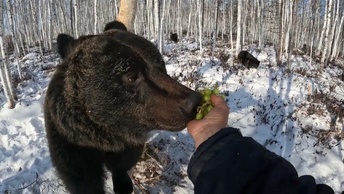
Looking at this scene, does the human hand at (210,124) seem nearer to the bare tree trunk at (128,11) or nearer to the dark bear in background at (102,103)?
the dark bear in background at (102,103)

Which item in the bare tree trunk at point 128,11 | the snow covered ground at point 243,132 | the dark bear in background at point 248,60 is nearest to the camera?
the snow covered ground at point 243,132

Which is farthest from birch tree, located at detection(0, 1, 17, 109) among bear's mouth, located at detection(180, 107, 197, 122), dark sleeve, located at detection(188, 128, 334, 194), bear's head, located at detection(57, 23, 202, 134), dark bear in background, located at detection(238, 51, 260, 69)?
dark bear in background, located at detection(238, 51, 260, 69)

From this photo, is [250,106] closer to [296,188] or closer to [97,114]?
[97,114]

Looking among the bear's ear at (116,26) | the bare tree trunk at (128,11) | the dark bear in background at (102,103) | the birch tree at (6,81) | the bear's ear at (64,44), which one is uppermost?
the bare tree trunk at (128,11)

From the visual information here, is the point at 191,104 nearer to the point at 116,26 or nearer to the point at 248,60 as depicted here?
the point at 116,26

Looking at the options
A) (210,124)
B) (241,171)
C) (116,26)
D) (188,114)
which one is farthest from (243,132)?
(241,171)

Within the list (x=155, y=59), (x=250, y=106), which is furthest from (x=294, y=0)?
(x=155, y=59)

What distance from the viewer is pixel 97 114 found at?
255cm

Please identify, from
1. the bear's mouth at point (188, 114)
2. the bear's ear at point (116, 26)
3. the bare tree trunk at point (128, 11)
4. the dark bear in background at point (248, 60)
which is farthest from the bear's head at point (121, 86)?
the dark bear in background at point (248, 60)

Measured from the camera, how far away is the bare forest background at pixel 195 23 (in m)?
17.1

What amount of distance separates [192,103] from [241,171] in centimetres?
74

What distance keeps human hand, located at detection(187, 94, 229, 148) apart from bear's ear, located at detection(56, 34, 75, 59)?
65.7 inches

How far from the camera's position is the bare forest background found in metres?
17.1

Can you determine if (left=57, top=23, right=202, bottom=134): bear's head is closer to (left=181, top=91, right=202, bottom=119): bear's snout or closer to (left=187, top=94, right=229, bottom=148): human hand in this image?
(left=181, top=91, right=202, bottom=119): bear's snout
